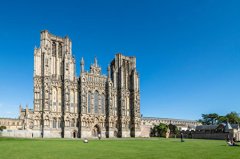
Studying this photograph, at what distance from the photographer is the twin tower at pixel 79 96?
267 feet

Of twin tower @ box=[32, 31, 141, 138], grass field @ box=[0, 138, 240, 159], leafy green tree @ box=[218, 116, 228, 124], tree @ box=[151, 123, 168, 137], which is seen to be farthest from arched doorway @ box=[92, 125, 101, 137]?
leafy green tree @ box=[218, 116, 228, 124]

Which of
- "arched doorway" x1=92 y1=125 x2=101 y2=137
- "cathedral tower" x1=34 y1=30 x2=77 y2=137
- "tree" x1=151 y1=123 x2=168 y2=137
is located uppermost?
"cathedral tower" x1=34 y1=30 x2=77 y2=137

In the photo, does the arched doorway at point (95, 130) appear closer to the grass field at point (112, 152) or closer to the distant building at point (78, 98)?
the distant building at point (78, 98)

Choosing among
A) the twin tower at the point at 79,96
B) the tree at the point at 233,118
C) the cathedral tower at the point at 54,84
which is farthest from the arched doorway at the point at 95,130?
the tree at the point at 233,118

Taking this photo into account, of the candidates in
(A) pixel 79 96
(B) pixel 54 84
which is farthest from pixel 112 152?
(A) pixel 79 96

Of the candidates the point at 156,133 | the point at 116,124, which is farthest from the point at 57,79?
the point at 156,133

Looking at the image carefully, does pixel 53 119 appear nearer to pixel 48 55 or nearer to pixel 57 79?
pixel 57 79

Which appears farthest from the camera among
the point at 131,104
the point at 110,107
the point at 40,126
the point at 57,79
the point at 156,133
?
the point at 156,133

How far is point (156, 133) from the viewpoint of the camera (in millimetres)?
113438

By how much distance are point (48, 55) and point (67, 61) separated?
601 centimetres

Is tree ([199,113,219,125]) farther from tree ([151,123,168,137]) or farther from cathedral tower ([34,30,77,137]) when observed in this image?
cathedral tower ([34,30,77,137])

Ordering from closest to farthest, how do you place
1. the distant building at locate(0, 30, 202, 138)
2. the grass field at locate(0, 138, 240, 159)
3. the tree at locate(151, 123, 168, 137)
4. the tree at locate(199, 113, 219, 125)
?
the grass field at locate(0, 138, 240, 159) → the distant building at locate(0, 30, 202, 138) → the tree at locate(151, 123, 168, 137) → the tree at locate(199, 113, 219, 125)

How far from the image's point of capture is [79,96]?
89.4 m

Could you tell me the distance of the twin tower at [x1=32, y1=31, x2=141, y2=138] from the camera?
267ft
